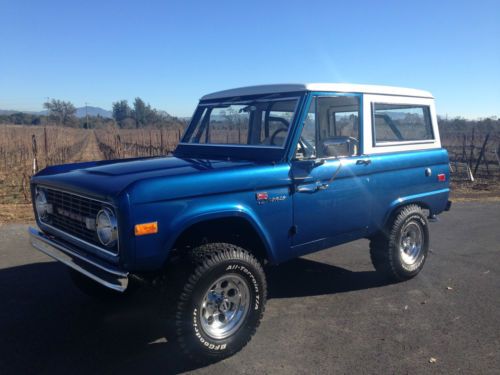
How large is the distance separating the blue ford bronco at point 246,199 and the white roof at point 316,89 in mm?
15

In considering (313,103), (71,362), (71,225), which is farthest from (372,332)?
(71,225)

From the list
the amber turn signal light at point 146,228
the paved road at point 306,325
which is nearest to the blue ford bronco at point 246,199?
the amber turn signal light at point 146,228

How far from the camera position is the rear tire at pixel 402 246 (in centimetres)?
480

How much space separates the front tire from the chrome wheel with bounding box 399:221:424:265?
7.48 ft

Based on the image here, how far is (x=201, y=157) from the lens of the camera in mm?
4516

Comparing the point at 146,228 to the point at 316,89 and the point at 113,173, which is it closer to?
the point at 113,173

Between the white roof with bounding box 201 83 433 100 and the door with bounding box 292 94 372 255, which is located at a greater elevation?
the white roof with bounding box 201 83 433 100

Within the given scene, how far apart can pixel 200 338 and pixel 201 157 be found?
1.95 metres

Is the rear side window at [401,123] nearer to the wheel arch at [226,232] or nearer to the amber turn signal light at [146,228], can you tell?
the wheel arch at [226,232]

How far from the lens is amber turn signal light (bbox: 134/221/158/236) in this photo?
291 centimetres

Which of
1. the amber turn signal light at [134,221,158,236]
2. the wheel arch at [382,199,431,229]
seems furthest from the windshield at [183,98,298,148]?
the amber turn signal light at [134,221,158,236]

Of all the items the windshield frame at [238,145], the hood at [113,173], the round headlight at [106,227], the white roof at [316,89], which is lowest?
the round headlight at [106,227]

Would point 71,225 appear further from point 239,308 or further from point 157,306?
point 239,308

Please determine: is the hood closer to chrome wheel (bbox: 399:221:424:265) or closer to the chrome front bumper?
the chrome front bumper
